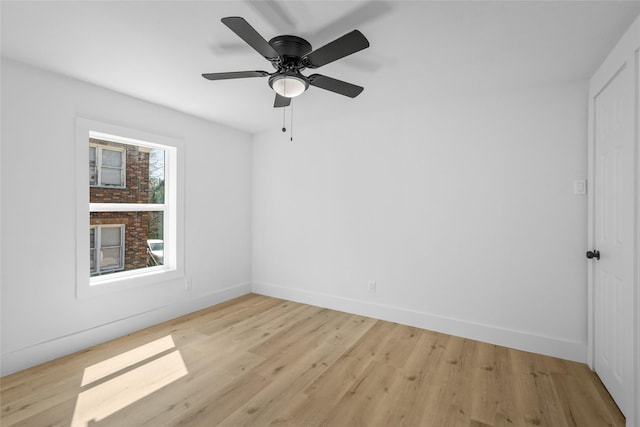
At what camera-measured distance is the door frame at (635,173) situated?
1.65 m

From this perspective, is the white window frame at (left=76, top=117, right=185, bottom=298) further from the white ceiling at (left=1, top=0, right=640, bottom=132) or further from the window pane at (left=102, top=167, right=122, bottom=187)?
the white ceiling at (left=1, top=0, right=640, bottom=132)

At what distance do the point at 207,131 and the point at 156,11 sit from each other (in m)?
2.18

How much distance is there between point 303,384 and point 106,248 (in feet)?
7.86

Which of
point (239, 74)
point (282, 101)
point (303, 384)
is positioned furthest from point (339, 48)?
point (303, 384)

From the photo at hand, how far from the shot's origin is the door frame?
1.65 meters

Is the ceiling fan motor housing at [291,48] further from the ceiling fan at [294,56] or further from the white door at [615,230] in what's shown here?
the white door at [615,230]

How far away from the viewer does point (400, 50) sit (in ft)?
A: 6.97

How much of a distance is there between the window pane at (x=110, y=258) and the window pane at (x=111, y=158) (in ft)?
2.89

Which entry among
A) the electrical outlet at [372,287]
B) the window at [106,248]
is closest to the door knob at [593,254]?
the electrical outlet at [372,287]

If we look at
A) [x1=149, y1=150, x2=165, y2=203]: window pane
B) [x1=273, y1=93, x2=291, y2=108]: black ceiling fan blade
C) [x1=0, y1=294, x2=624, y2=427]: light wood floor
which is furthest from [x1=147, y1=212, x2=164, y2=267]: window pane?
[x1=273, y1=93, x2=291, y2=108]: black ceiling fan blade

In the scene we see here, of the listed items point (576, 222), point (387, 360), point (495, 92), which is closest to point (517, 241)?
point (576, 222)

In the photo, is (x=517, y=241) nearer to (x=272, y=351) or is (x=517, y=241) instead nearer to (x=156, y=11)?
(x=272, y=351)

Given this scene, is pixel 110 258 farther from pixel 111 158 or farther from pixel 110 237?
pixel 111 158

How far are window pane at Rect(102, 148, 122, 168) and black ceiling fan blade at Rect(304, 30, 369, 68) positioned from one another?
7.83 feet
